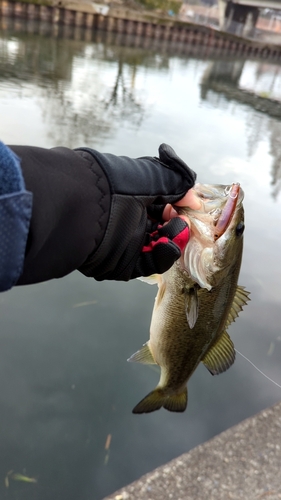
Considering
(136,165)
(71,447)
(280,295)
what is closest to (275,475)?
(71,447)

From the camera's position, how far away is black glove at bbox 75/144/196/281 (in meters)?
1.29

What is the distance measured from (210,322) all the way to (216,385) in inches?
44.4

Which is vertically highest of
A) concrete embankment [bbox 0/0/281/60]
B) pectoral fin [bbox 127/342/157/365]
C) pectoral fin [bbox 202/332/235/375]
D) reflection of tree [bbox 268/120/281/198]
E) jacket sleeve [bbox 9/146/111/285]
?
concrete embankment [bbox 0/0/281/60]

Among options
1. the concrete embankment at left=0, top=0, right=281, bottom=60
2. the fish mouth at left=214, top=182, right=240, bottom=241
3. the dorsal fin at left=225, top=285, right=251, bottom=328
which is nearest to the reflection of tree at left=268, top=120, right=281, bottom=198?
the dorsal fin at left=225, top=285, right=251, bottom=328

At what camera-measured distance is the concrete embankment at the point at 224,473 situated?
5.96ft

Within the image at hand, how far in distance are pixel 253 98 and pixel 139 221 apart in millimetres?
14063

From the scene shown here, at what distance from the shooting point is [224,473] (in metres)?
1.93

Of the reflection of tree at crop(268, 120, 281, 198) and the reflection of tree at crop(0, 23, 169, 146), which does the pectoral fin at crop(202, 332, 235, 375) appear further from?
the reflection of tree at crop(0, 23, 169, 146)

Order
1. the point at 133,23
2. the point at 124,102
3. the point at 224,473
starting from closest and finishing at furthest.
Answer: the point at 224,473
the point at 124,102
the point at 133,23

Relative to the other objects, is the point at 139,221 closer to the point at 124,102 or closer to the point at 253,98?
the point at 124,102

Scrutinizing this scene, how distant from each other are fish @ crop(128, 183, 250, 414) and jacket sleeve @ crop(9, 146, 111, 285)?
0.52 meters

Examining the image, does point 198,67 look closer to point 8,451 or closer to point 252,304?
point 252,304

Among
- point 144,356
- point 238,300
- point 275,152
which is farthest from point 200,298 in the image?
point 275,152

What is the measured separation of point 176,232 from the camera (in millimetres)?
1521
